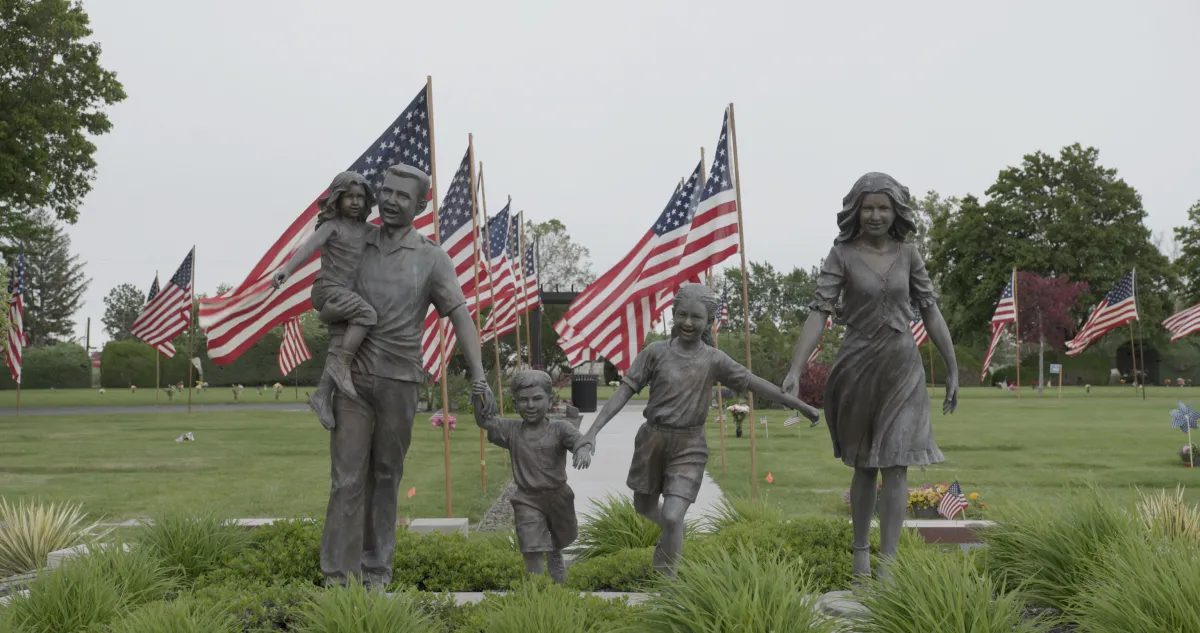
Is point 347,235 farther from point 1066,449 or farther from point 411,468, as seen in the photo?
point 1066,449

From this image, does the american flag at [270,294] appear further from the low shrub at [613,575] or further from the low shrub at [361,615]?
the low shrub at [361,615]

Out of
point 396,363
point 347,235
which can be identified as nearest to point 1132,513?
point 396,363

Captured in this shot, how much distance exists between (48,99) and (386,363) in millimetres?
24352

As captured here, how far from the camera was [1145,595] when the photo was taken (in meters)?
4.34

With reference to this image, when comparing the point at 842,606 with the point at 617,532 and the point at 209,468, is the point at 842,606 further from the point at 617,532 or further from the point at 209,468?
the point at 209,468

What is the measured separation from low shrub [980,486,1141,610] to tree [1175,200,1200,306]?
51.0m

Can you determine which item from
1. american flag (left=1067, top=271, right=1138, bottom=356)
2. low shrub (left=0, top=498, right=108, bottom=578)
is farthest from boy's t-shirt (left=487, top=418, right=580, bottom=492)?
american flag (left=1067, top=271, right=1138, bottom=356)

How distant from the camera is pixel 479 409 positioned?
5.41 metres

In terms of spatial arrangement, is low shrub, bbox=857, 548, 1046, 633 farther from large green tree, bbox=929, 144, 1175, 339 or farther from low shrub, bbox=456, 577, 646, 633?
large green tree, bbox=929, 144, 1175, 339

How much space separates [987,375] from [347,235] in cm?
5360

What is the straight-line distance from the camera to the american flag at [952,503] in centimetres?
881

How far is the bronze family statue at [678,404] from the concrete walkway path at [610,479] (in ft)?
6.63

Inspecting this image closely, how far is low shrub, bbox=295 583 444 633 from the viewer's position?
14.4ft

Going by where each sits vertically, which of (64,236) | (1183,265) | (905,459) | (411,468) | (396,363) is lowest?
(411,468)
